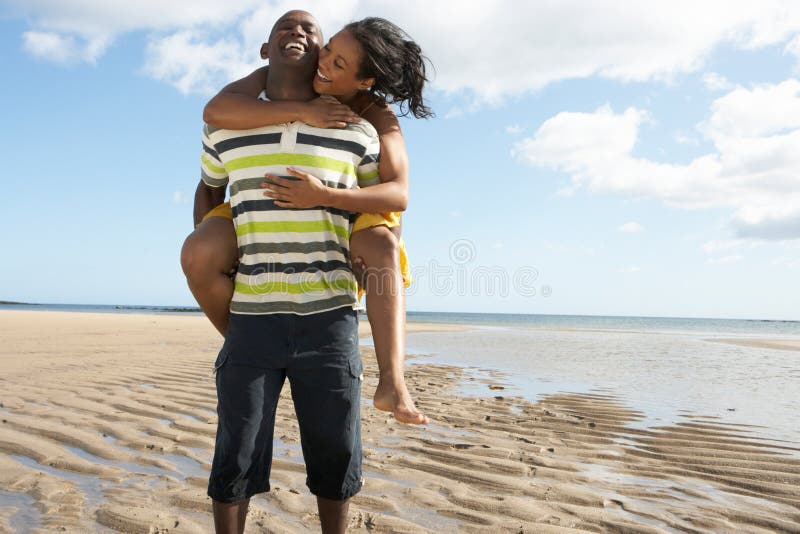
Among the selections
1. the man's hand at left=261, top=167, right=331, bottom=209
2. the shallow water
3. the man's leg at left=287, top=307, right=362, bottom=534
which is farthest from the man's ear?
the shallow water

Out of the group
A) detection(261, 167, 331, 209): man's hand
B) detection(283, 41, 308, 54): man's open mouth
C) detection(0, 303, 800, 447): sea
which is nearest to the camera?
detection(261, 167, 331, 209): man's hand

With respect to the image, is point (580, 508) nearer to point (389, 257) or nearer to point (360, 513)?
point (360, 513)

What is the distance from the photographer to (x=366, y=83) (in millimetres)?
2154

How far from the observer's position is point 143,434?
4.36m

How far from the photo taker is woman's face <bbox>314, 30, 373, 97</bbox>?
2.07m

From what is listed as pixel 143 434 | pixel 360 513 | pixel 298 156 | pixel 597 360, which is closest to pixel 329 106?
pixel 298 156

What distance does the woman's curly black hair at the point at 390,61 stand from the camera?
2.12 metres

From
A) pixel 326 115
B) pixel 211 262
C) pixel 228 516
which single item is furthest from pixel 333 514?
pixel 326 115

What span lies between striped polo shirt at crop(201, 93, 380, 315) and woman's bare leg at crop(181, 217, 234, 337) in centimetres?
6

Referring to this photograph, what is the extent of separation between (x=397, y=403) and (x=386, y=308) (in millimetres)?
305

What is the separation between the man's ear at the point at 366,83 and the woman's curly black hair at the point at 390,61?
0.01 m

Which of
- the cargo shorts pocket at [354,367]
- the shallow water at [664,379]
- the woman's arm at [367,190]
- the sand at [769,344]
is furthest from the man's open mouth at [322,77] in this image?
the sand at [769,344]

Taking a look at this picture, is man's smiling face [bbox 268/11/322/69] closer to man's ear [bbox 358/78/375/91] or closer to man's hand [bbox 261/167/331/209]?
man's ear [bbox 358/78/375/91]

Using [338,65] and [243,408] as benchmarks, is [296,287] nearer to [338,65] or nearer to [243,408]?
[243,408]
